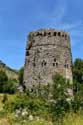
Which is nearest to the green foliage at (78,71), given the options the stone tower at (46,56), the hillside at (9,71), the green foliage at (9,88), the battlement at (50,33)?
the stone tower at (46,56)

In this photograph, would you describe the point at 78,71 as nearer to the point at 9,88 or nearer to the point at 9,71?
the point at 9,88

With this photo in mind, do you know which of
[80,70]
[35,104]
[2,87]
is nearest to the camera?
[35,104]

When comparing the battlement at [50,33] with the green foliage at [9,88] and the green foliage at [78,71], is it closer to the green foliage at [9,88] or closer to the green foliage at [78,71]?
the green foliage at [78,71]

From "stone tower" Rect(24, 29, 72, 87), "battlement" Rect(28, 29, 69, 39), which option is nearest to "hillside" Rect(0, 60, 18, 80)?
"stone tower" Rect(24, 29, 72, 87)

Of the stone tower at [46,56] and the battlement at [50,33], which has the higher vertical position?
the battlement at [50,33]

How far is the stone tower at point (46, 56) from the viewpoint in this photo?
41656mm

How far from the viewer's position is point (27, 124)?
11.9 meters

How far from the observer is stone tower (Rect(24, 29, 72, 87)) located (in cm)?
4166

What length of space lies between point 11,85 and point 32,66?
2582 centimetres

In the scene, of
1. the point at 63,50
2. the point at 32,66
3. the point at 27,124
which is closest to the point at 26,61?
the point at 32,66

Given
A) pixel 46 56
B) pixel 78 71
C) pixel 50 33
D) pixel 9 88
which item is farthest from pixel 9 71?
pixel 46 56

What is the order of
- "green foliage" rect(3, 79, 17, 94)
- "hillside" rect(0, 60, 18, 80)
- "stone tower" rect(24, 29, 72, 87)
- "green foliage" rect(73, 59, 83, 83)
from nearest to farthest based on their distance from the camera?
"stone tower" rect(24, 29, 72, 87) → "green foliage" rect(73, 59, 83, 83) → "green foliage" rect(3, 79, 17, 94) → "hillside" rect(0, 60, 18, 80)

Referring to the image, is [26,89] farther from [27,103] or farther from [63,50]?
[27,103]

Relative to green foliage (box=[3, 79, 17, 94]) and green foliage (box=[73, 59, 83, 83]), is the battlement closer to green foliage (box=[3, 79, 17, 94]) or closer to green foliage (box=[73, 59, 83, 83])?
green foliage (box=[73, 59, 83, 83])
